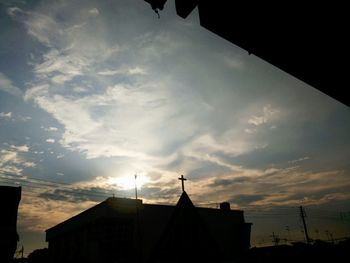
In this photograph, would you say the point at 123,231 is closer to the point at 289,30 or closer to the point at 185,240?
the point at 185,240

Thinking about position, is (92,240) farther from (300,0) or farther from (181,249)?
(300,0)

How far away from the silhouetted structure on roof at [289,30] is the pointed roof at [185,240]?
5034 millimetres

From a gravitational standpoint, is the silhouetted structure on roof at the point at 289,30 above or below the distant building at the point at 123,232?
above

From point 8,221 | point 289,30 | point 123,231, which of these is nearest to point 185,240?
point 289,30

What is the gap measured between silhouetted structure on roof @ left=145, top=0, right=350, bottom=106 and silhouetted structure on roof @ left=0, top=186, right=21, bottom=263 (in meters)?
27.8

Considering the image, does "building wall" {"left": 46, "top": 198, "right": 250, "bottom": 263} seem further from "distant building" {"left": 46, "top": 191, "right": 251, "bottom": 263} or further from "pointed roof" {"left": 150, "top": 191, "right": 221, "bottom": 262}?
"pointed roof" {"left": 150, "top": 191, "right": 221, "bottom": 262}

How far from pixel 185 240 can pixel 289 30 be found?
546 cm

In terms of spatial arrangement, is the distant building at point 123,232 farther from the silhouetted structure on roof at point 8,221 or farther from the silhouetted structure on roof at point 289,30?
the silhouetted structure on roof at point 289,30

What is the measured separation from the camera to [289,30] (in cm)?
185

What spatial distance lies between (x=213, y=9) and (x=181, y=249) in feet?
18.1

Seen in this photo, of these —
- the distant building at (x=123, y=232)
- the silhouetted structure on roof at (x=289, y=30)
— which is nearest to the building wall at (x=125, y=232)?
the distant building at (x=123, y=232)

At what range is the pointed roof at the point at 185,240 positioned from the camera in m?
6.00

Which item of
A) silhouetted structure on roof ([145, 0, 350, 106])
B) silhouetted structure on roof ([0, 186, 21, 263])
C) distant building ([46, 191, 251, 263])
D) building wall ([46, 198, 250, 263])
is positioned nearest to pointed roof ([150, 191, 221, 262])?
silhouetted structure on roof ([145, 0, 350, 106])

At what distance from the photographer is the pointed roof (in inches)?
236
